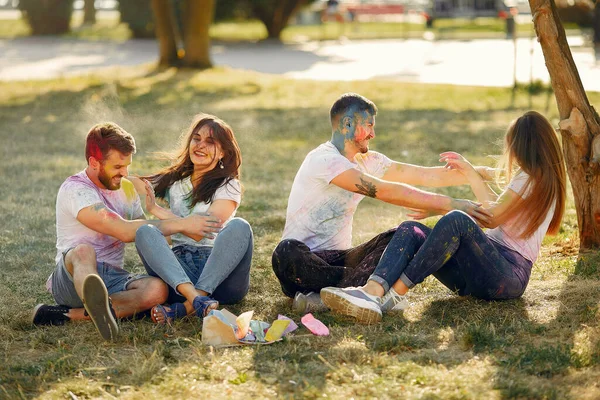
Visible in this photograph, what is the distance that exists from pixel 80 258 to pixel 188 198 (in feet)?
2.58

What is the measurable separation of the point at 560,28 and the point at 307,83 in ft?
36.6

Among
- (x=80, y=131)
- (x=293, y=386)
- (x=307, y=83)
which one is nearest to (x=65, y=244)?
(x=293, y=386)

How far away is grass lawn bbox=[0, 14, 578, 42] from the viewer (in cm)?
2800

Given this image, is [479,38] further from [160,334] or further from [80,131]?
[160,334]

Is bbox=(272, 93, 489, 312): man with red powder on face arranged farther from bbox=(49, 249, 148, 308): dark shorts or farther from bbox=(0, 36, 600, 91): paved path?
bbox=(0, 36, 600, 91): paved path

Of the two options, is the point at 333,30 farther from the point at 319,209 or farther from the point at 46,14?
the point at 319,209

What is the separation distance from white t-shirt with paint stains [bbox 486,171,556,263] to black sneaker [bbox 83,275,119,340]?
2095mm

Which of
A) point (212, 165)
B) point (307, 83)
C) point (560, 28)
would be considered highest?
point (560, 28)

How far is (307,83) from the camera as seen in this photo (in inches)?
674

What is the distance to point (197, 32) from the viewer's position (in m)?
17.9

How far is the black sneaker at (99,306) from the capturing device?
171 inches

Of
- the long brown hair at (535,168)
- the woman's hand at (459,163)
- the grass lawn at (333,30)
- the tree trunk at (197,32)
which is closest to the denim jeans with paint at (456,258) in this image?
the long brown hair at (535,168)

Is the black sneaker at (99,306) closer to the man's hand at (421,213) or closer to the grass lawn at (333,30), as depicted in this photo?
the man's hand at (421,213)

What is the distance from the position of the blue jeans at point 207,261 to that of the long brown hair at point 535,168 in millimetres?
1423
